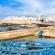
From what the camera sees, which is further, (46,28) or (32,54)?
(46,28)

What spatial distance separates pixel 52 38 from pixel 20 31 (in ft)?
1.54

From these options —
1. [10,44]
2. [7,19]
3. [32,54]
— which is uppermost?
[7,19]

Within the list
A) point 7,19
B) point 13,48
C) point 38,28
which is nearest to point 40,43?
point 38,28

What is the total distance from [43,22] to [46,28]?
0.34 ft

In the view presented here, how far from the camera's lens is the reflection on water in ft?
6.44

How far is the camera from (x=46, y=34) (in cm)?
209

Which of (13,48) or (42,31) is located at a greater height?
(42,31)

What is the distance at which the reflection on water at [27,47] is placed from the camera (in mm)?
1964

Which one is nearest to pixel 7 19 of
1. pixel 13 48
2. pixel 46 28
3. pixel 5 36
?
pixel 5 36

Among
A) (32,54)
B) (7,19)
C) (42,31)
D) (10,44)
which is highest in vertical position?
(7,19)

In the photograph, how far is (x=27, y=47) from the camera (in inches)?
78.6

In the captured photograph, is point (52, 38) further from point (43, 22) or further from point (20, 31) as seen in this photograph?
point (20, 31)

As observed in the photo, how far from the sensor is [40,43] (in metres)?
2.04

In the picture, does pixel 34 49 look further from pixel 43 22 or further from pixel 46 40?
pixel 43 22
